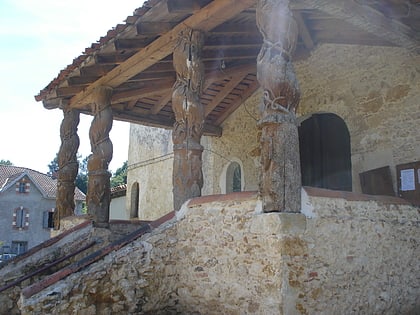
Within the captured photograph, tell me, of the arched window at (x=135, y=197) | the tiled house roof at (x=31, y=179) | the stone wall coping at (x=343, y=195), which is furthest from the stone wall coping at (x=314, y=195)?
the tiled house roof at (x=31, y=179)

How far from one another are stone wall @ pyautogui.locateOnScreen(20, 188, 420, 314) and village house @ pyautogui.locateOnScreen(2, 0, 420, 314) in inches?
0.6

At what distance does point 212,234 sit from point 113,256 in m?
1.15

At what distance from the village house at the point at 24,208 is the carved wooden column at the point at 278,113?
26.0 meters

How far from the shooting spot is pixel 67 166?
335 inches

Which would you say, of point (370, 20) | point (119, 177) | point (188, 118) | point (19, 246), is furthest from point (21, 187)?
point (370, 20)

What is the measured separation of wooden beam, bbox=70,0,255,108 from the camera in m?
5.44

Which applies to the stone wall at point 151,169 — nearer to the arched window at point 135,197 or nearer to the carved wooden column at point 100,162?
the arched window at point 135,197

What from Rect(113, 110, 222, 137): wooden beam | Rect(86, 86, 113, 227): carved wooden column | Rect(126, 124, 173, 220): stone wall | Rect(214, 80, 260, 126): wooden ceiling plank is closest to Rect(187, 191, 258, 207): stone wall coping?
Rect(86, 86, 113, 227): carved wooden column

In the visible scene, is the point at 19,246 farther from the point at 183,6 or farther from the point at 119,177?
the point at 183,6

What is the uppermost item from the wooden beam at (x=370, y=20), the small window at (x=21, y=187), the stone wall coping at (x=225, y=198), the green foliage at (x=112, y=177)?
the green foliage at (x=112, y=177)

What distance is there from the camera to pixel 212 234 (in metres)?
5.12

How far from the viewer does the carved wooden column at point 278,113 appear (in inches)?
173

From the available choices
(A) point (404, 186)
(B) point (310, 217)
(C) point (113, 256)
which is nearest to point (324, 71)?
(A) point (404, 186)

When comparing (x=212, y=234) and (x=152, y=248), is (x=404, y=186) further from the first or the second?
(x=152, y=248)
